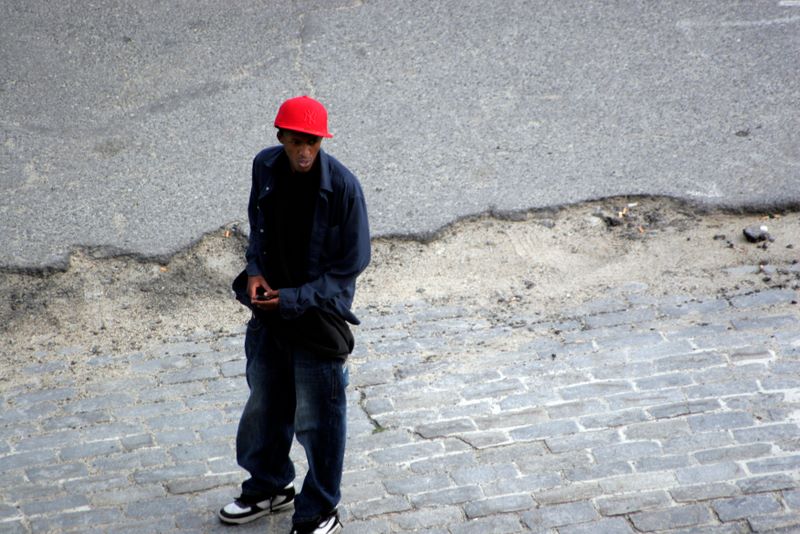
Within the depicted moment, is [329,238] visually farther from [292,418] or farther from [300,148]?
[292,418]

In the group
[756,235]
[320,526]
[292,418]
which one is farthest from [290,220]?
[756,235]

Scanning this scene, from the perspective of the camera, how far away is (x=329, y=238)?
4094 mm

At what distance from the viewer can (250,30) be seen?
9.45 meters

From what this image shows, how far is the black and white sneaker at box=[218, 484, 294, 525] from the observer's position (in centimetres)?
470

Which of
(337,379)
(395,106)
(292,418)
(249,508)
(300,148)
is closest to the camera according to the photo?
(300,148)

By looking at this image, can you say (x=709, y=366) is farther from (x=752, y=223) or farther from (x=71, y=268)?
(x=71, y=268)

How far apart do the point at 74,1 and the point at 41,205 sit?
3.36 meters

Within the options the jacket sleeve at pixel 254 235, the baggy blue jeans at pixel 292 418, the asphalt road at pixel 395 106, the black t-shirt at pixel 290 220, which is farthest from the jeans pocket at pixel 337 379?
the asphalt road at pixel 395 106

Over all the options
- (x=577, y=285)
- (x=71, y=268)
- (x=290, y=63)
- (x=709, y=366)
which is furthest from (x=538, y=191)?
(x=71, y=268)

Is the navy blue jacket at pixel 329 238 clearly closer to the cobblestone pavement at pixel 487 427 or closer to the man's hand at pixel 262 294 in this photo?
the man's hand at pixel 262 294

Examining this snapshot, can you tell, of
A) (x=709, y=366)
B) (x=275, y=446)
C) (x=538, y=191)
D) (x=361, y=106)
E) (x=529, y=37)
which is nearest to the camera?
(x=275, y=446)

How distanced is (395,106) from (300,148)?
466 cm

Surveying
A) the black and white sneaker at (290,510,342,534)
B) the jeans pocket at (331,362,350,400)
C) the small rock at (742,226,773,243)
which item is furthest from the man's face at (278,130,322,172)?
the small rock at (742,226,773,243)

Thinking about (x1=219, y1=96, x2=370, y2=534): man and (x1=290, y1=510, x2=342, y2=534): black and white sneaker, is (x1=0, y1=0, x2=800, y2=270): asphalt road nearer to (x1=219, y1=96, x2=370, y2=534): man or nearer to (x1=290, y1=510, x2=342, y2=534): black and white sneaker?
(x1=219, y1=96, x2=370, y2=534): man
